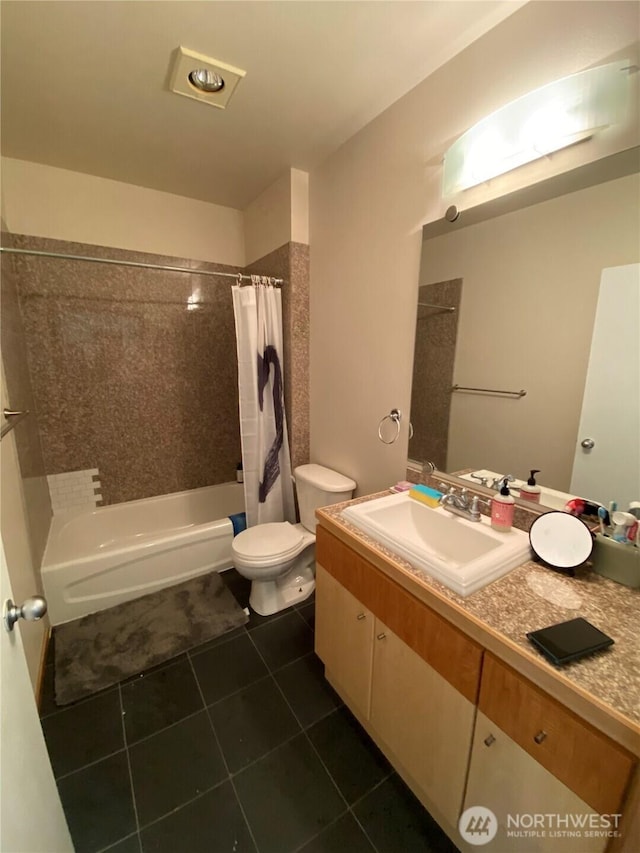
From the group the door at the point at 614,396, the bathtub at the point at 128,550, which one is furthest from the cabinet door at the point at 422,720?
the bathtub at the point at 128,550

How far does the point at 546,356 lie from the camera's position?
1.09 metres

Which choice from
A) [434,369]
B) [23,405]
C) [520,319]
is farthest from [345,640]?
[23,405]

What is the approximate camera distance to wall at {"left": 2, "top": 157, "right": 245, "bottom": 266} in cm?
196

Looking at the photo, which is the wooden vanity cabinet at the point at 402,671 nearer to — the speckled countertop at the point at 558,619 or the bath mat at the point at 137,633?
the speckled countertop at the point at 558,619

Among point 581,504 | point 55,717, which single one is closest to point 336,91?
point 581,504

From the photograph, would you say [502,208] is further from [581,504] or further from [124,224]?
[124,224]

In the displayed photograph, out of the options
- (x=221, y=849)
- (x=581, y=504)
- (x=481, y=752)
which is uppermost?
(x=581, y=504)

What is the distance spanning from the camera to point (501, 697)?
762 mm

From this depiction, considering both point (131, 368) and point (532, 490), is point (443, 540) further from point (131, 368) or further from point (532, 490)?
point (131, 368)

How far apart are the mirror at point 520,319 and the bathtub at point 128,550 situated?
156 cm

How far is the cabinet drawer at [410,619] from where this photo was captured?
32.9 inches

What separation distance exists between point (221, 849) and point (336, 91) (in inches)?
107

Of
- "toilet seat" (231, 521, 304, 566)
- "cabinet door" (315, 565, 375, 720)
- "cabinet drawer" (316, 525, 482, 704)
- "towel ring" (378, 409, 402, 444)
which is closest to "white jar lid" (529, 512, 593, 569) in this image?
"cabinet drawer" (316, 525, 482, 704)

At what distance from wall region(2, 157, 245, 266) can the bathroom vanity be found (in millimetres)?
2357
